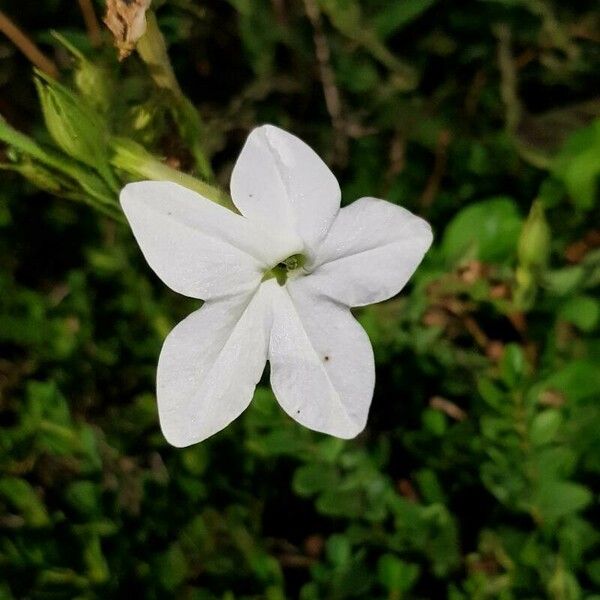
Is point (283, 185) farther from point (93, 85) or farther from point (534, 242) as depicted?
point (534, 242)

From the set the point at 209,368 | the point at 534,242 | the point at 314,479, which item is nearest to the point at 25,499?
the point at 314,479

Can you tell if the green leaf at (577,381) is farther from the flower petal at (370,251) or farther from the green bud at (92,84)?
the green bud at (92,84)

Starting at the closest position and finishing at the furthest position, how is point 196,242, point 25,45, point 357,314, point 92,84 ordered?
1. point 196,242
2. point 92,84
3. point 25,45
4. point 357,314

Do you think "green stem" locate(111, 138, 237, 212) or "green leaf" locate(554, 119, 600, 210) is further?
"green leaf" locate(554, 119, 600, 210)

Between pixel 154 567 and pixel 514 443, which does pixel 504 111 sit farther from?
pixel 154 567

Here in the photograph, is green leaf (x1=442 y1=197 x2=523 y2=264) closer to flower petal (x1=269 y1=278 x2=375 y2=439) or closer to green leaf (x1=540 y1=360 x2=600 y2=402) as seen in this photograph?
green leaf (x1=540 y1=360 x2=600 y2=402)

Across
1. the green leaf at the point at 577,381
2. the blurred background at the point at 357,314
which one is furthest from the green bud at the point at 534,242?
the green leaf at the point at 577,381

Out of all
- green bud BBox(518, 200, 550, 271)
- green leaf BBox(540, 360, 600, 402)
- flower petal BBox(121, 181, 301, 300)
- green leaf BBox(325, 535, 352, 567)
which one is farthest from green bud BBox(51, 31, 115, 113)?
green leaf BBox(540, 360, 600, 402)

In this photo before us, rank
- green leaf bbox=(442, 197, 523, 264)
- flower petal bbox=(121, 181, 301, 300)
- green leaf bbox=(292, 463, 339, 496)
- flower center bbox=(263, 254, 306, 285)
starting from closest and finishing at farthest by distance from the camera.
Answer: flower petal bbox=(121, 181, 301, 300) → flower center bbox=(263, 254, 306, 285) → green leaf bbox=(292, 463, 339, 496) → green leaf bbox=(442, 197, 523, 264)
